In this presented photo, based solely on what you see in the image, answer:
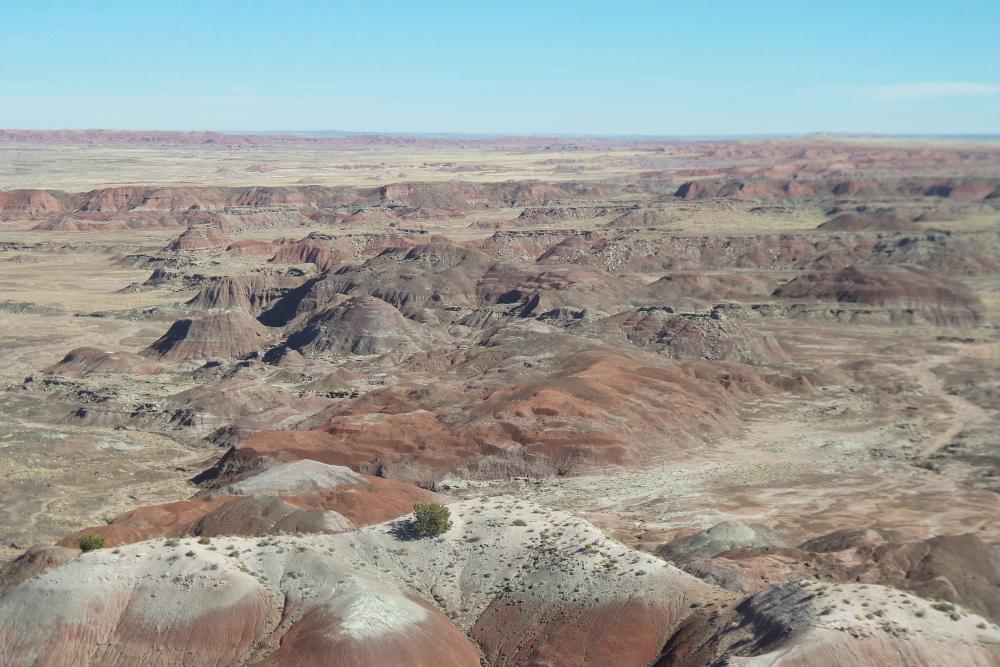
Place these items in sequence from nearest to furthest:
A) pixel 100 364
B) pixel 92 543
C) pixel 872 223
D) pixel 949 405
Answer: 1. pixel 92 543
2. pixel 949 405
3. pixel 100 364
4. pixel 872 223

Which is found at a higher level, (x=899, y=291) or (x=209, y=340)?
(x=899, y=291)

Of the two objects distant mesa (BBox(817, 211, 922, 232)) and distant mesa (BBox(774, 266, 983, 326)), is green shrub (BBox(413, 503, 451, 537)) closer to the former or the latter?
distant mesa (BBox(774, 266, 983, 326))

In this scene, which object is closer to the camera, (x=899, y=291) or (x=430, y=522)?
(x=430, y=522)

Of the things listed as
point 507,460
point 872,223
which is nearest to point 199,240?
point 872,223

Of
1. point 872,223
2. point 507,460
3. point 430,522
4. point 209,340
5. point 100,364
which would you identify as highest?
point 872,223

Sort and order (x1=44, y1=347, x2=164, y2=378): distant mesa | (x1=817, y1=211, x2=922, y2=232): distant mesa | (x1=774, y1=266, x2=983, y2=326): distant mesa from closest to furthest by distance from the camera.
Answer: (x1=44, y1=347, x2=164, y2=378): distant mesa
(x1=774, y1=266, x2=983, y2=326): distant mesa
(x1=817, y1=211, x2=922, y2=232): distant mesa

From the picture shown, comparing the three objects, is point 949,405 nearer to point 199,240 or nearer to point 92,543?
point 92,543

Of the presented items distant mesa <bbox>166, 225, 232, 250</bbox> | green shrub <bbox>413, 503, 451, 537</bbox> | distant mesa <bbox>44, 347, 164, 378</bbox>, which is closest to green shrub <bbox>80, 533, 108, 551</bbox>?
green shrub <bbox>413, 503, 451, 537</bbox>
